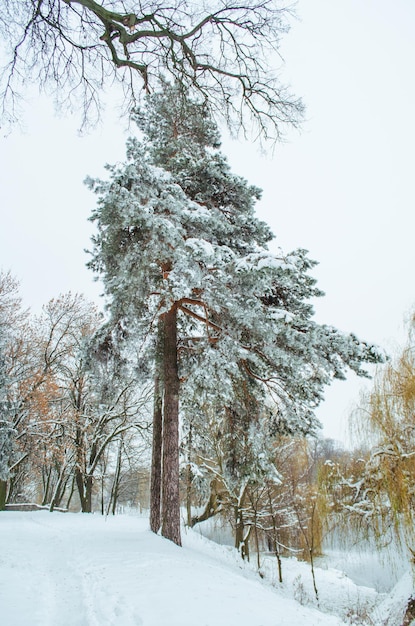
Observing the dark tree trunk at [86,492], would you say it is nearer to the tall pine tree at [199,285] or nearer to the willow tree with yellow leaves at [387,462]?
the tall pine tree at [199,285]

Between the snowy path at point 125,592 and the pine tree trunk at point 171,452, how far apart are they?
70 centimetres

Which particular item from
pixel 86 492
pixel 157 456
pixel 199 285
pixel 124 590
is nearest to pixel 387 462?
pixel 157 456

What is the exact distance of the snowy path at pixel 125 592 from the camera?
387 centimetres

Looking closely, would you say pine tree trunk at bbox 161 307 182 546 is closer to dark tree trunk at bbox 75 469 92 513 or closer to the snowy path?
the snowy path

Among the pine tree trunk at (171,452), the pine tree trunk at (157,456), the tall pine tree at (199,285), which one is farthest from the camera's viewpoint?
the pine tree trunk at (157,456)

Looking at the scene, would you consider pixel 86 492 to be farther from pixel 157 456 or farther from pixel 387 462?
pixel 387 462

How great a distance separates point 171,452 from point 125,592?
3894mm

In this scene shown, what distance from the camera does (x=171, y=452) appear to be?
27.9 feet

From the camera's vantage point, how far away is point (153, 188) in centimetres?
693

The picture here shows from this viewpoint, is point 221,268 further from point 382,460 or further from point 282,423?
point 382,460

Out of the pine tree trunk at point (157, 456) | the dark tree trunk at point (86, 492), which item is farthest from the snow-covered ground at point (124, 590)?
the dark tree trunk at point (86, 492)

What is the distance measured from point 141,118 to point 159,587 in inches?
437

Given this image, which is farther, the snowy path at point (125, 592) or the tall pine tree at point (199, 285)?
the tall pine tree at point (199, 285)

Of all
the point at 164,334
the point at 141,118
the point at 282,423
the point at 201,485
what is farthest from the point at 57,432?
the point at 141,118
